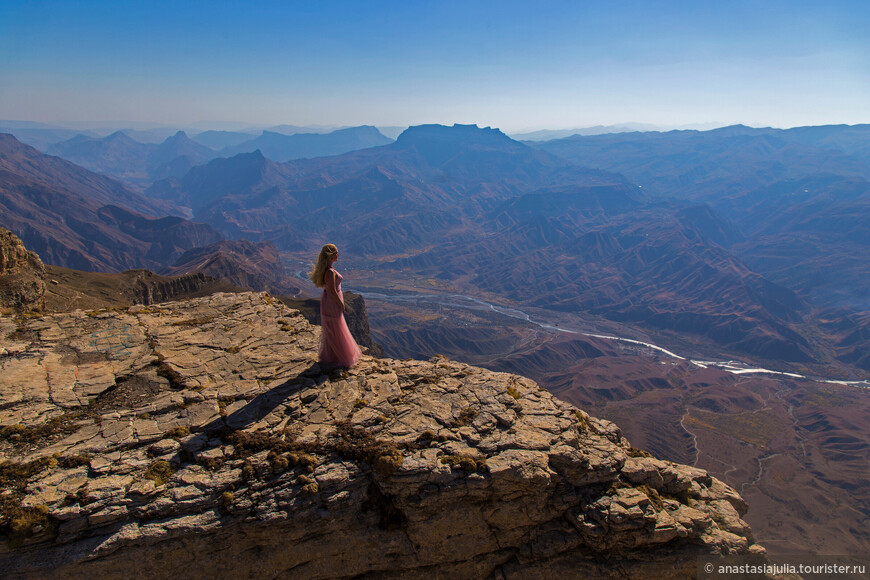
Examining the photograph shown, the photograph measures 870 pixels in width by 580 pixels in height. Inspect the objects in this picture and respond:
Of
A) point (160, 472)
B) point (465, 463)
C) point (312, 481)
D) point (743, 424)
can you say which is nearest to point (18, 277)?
point (160, 472)

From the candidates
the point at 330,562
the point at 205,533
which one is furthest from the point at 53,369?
the point at 330,562

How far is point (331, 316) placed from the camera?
15.2m

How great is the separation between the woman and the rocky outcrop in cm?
1962

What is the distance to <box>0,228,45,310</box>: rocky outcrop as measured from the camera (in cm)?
2328

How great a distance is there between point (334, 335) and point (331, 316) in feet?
2.73

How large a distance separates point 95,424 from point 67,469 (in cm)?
180

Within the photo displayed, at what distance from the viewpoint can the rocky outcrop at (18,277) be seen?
76.4 feet

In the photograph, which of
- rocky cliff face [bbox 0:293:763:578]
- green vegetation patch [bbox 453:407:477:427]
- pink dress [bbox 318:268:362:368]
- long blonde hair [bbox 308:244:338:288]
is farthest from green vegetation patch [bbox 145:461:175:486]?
green vegetation patch [bbox 453:407:477:427]

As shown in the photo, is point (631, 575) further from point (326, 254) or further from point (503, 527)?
point (326, 254)

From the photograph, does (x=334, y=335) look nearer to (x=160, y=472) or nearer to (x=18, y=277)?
(x=160, y=472)

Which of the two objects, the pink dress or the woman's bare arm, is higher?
the woman's bare arm

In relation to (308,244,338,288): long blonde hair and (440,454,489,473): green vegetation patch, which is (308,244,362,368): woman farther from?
(440,454,489,473): green vegetation patch

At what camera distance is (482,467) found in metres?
11.6

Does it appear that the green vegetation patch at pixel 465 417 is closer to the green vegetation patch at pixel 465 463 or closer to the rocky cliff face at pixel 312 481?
the rocky cliff face at pixel 312 481
